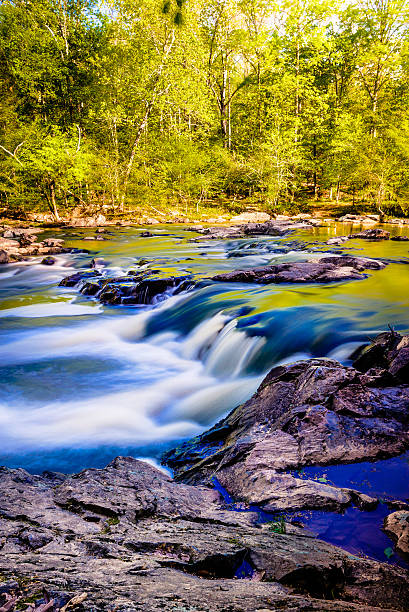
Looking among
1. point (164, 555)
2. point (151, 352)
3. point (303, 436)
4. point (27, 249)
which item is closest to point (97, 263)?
point (27, 249)

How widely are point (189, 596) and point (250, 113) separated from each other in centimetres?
4319

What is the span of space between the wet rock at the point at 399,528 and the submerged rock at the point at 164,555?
0.27 metres

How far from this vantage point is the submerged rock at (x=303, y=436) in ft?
9.57

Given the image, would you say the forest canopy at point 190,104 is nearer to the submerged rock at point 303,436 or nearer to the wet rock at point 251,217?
the wet rock at point 251,217

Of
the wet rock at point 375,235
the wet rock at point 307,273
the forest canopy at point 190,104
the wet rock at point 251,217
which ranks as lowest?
the wet rock at point 307,273

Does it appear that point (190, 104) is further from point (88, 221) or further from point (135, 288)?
point (135, 288)

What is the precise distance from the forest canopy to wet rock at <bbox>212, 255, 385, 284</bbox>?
60.7 ft

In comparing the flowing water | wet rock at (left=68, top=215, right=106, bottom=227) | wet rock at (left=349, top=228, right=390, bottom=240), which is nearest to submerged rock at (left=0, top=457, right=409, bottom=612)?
the flowing water

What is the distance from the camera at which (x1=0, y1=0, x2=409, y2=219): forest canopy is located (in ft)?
94.4

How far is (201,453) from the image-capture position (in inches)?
167

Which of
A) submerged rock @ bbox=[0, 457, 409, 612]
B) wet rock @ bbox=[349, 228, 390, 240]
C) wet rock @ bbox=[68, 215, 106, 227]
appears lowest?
submerged rock @ bbox=[0, 457, 409, 612]

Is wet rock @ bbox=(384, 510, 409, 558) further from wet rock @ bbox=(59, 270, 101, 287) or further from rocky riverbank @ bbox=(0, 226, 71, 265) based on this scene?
rocky riverbank @ bbox=(0, 226, 71, 265)

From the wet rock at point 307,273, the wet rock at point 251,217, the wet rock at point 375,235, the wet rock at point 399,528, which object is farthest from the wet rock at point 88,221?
the wet rock at point 399,528

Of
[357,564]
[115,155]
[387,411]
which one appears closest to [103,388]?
[387,411]
